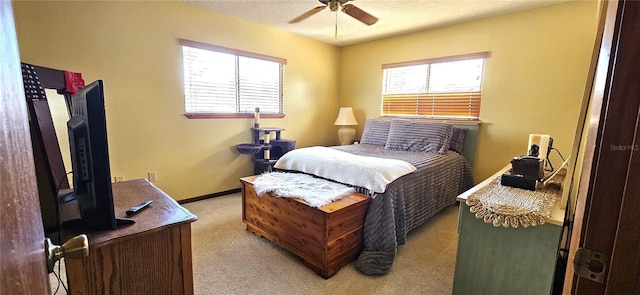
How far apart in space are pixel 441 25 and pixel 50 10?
400cm

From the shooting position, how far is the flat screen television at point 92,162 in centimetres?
85

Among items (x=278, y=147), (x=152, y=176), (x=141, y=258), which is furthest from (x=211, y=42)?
(x=141, y=258)

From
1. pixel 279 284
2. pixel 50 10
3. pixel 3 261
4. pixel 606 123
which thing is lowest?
pixel 279 284

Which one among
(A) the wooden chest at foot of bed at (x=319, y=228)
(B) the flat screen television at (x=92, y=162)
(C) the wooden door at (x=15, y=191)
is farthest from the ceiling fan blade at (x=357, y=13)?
(C) the wooden door at (x=15, y=191)

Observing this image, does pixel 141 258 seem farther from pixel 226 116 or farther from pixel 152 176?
pixel 226 116

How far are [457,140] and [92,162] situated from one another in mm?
3516

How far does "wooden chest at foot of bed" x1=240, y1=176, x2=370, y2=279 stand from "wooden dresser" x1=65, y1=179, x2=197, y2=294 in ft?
3.00

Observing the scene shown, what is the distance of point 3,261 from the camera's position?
0.33m

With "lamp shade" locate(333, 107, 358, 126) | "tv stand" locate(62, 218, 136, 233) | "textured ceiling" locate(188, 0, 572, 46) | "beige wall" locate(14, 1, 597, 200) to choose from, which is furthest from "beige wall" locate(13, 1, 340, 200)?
"tv stand" locate(62, 218, 136, 233)

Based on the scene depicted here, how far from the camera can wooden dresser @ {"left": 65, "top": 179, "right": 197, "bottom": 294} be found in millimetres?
922

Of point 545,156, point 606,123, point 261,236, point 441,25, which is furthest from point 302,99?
point 606,123

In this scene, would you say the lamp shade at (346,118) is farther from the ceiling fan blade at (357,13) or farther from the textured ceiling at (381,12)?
the ceiling fan blade at (357,13)

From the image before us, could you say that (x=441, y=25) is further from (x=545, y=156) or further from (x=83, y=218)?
(x=83, y=218)

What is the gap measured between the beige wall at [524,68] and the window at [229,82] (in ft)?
6.67
